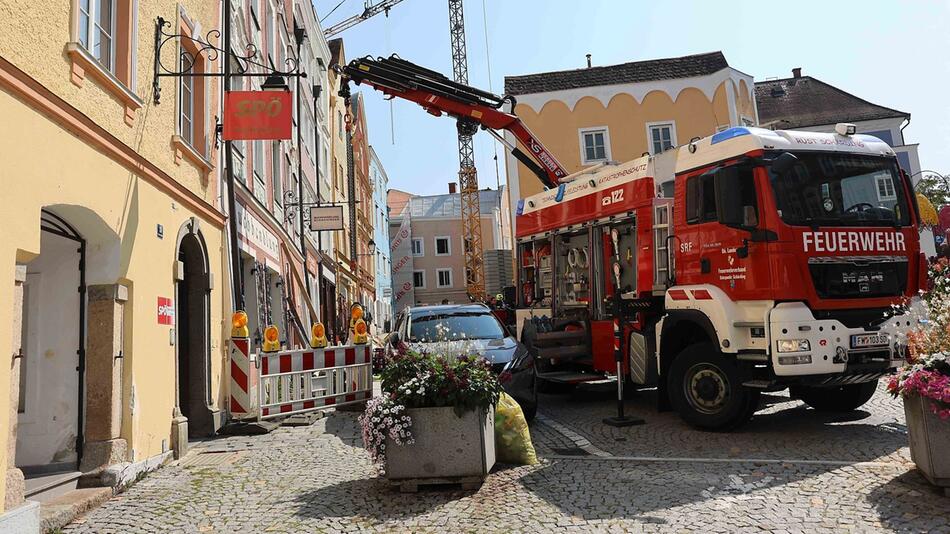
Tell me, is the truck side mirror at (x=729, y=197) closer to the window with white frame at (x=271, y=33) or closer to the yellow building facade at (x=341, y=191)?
the window with white frame at (x=271, y=33)

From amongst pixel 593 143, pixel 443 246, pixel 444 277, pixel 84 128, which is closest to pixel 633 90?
pixel 593 143

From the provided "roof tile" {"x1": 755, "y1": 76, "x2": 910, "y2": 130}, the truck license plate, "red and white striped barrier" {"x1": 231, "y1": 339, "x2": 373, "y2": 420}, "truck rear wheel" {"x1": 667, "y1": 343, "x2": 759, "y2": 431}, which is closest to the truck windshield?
the truck license plate

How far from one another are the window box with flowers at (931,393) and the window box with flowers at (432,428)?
10.5ft

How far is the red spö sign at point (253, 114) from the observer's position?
9023 millimetres

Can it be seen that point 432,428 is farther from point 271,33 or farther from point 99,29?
point 271,33

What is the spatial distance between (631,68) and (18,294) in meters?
23.0

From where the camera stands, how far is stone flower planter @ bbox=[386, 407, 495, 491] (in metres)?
5.48

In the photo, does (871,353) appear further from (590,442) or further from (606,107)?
(606,107)

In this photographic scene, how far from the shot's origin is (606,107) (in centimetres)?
2412

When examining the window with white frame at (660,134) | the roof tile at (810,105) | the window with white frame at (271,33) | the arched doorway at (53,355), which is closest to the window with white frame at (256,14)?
the window with white frame at (271,33)

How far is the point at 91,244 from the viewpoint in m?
6.30

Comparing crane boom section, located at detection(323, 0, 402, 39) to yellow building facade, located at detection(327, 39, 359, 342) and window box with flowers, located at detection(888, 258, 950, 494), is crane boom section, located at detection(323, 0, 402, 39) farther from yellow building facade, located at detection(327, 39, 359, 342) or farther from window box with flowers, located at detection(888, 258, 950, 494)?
window box with flowers, located at detection(888, 258, 950, 494)

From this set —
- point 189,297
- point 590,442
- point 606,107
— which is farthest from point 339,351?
point 606,107

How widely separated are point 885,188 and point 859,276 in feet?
4.00
